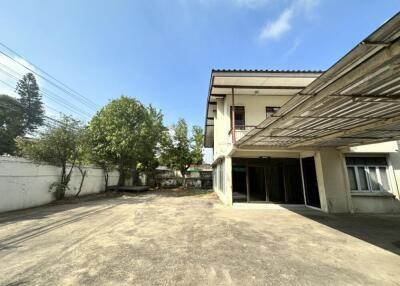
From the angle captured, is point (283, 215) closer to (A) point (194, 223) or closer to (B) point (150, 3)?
(A) point (194, 223)

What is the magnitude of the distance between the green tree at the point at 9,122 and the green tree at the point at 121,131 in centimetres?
1381

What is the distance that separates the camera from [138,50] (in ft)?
32.6

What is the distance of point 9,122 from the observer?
24.4 metres

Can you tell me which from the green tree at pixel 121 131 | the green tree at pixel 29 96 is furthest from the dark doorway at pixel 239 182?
the green tree at pixel 29 96

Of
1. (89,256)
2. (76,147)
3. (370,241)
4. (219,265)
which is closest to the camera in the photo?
(219,265)

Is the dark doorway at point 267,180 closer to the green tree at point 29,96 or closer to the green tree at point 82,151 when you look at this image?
the green tree at point 82,151

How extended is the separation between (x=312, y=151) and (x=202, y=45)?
23.1ft

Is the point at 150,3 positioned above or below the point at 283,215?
above

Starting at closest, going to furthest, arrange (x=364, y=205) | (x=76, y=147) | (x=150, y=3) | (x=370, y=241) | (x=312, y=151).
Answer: (x=370, y=241) < (x=150, y=3) < (x=364, y=205) < (x=312, y=151) < (x=76, y=147)

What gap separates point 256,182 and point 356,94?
25.3ft

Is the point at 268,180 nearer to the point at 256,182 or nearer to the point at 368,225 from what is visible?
the point at 256,182

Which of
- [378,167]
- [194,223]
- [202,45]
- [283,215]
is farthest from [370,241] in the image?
[202,45]

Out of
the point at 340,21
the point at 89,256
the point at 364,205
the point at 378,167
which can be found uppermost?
the point at 340,21

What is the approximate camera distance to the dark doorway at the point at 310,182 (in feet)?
29.7
